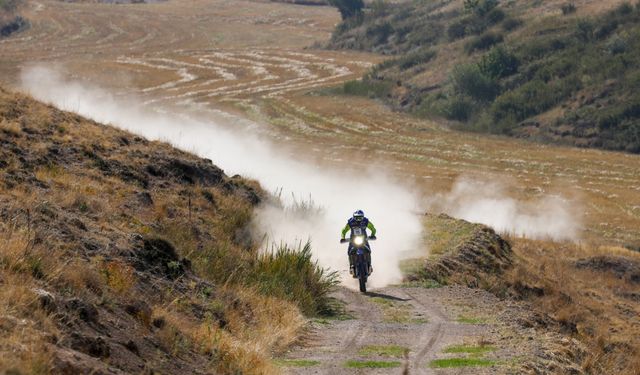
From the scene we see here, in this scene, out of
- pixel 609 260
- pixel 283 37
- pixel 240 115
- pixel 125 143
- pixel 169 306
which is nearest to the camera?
pixel 169 306

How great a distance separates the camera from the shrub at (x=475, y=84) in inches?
2655

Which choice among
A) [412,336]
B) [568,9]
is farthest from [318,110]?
[412,336]

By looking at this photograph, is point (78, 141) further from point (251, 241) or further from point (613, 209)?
point (613, 209)

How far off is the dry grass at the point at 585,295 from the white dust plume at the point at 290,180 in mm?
3605

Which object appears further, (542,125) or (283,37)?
(283,37)

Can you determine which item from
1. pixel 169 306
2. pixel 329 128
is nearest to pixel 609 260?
pixel 169 306

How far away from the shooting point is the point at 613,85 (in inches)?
2393

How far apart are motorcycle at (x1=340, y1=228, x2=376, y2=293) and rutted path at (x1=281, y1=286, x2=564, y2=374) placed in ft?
1.40

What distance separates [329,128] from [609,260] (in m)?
35.5

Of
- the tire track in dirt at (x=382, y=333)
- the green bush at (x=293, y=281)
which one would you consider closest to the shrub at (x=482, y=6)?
the tire track in dirt at (x=382, y=333)

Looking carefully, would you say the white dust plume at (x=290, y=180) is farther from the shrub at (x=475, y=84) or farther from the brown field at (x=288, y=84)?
the shrub at (x=475, y=84)

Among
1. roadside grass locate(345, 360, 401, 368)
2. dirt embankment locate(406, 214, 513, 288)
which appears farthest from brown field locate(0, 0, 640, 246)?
roadside grass locate(345, 360, 401, 368)

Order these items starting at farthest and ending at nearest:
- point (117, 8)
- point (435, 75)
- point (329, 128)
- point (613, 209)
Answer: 1. point (117, 8)
2. point (435, 75)
3. point (329, 128)
4. point (613, 209)

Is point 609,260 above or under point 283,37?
under
